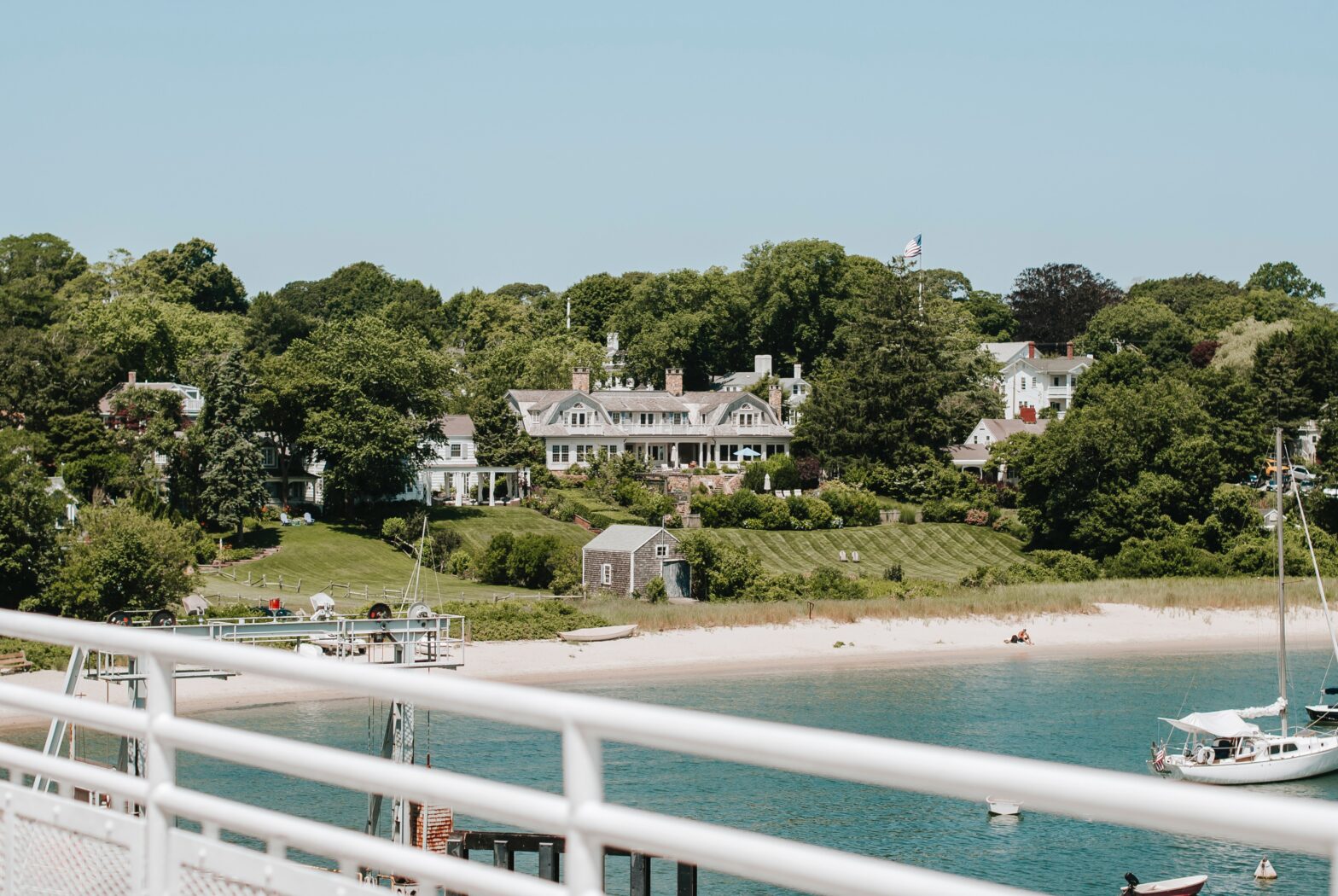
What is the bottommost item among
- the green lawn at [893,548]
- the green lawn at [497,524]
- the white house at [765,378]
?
the green lawn at [893,548]

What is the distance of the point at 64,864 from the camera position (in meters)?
4.64

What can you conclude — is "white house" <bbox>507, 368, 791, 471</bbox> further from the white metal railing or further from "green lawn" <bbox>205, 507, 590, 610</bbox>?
the white metal railing

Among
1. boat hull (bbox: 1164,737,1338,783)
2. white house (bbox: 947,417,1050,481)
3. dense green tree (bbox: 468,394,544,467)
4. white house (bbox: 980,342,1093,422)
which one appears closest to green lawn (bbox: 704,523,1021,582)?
white house (bbox: 947,417,1050,481)

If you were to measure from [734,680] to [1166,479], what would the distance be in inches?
1311

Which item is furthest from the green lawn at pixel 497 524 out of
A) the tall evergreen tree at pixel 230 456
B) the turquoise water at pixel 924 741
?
the turquoise water at pixel 924 741

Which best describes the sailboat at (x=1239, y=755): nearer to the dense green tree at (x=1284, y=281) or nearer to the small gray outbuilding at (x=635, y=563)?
the small gray outbuilding at (x=635, y=563)

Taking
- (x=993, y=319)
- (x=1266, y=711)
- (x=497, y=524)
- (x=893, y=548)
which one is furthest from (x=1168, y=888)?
(x=993, y=319)

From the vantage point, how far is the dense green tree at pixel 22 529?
155 ft

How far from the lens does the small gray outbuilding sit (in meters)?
60.9

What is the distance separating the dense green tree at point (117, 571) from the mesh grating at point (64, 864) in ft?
145

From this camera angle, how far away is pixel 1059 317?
140625 millimetres

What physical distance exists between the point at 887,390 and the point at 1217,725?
4920 centimetres

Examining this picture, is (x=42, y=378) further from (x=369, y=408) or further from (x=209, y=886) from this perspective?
(x=209, y=886)

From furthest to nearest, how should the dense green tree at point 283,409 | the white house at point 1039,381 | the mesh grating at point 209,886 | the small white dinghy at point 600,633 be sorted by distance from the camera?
the white house at point 1039,381, the dense green tree at point 283,409, the small white dinghy at point 600,633, the mesh grating at point 209,886
